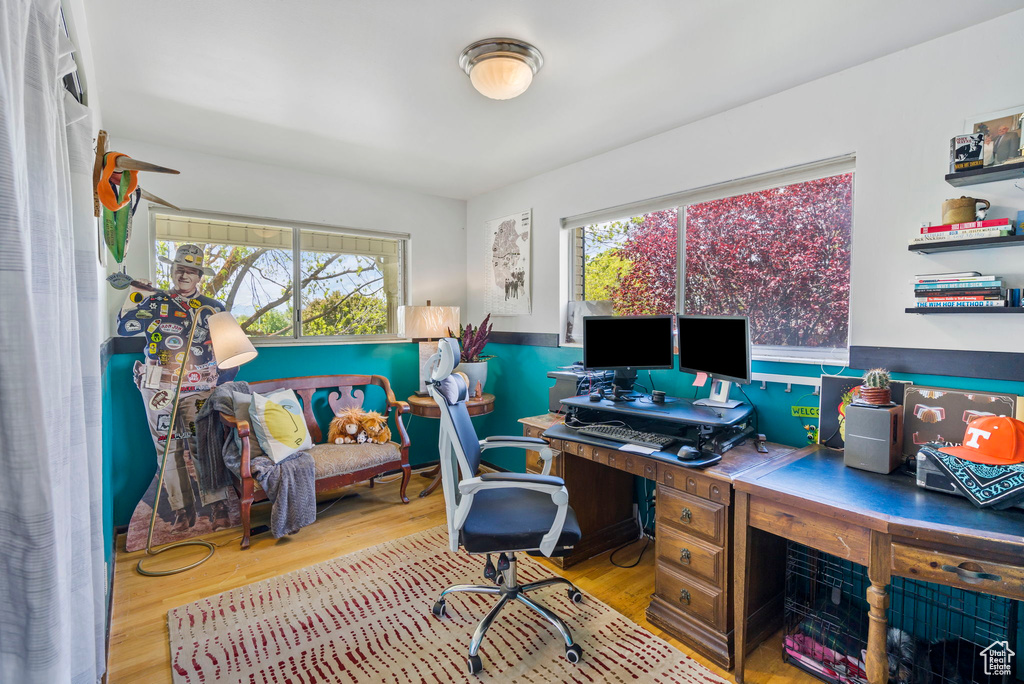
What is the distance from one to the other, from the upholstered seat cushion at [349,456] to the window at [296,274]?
1.01 meters

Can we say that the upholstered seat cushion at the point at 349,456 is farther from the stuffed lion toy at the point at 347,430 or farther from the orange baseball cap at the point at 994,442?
the orange baseball cap at the point at 994,442

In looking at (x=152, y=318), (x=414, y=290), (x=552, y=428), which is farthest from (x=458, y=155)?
(x=152, y=318)

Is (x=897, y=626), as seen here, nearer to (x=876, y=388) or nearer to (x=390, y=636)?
(x=876, y=388)

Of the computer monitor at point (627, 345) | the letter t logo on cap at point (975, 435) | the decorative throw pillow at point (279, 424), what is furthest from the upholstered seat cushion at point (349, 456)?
the letter t logo on cap at point (975, 435)

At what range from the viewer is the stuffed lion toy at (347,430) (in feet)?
Result: 11.7

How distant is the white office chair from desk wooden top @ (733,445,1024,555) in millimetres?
768

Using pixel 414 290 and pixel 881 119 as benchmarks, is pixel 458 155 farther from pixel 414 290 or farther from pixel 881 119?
pixel 881 119

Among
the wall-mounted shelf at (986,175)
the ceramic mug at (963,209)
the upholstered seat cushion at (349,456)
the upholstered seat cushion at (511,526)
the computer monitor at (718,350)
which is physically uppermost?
the wall-mounted shelf at (986,175)

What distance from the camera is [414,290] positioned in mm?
4328

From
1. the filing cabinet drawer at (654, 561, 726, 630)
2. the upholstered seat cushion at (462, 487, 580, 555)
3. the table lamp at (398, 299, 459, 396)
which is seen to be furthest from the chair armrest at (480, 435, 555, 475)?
the table lamp at (398, 299, 459, 396)

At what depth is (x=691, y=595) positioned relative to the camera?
2.08 meters

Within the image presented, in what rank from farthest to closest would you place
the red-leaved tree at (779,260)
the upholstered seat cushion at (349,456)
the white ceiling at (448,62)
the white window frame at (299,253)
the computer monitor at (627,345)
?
the white window frame at (299,253), the upholstered seat cushion at (349,456), the computer monitor at (627,345), the red-leaved tree at (779,260), the white ceiling at (448,62)

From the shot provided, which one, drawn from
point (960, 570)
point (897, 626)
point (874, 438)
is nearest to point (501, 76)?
point (874, 438)

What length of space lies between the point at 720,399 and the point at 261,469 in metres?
2.81
